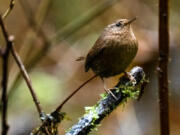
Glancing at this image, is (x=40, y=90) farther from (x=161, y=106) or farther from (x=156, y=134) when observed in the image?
(x=161, y=106)

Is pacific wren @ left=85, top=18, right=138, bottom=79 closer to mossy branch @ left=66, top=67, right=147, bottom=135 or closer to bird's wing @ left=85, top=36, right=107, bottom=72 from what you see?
bird's wing @ left=85, top=36, right=107, bottom=72

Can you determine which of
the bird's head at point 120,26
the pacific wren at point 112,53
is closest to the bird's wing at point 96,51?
the pacific wren at point 112,53

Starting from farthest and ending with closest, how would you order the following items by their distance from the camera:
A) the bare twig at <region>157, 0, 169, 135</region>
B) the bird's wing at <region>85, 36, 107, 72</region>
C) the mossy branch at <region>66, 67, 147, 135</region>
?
the bird's wing at <region>85, 36, 107, 72</region>, the bare twig at <region>157, 0, 169, 135</region>, the mossy branch at <region>66, 67, 147, 135</region>

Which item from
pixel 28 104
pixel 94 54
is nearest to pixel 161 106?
pixel 94 54

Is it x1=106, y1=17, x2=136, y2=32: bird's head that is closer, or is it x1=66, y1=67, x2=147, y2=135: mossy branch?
x1=66, y1=67, x2=147, y2=135: mossy branch

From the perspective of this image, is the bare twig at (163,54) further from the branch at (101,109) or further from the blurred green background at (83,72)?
the blurred green background at (83,72)

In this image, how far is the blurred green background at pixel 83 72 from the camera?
4.84 metres

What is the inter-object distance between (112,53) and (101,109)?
1.59ft

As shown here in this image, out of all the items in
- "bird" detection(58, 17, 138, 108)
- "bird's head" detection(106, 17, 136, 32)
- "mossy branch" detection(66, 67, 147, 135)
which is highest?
"bird's head" detection(106, 17, 136, 32)

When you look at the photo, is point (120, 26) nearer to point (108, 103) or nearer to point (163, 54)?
point (163, 54)

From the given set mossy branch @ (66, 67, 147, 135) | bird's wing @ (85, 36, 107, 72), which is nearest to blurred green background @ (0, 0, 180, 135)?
bird's wing @ (85, 36, 107, 72)

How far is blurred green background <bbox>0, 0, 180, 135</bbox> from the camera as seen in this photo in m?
4.84

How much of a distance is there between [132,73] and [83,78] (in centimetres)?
416

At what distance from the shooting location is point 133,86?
171 centimetres
